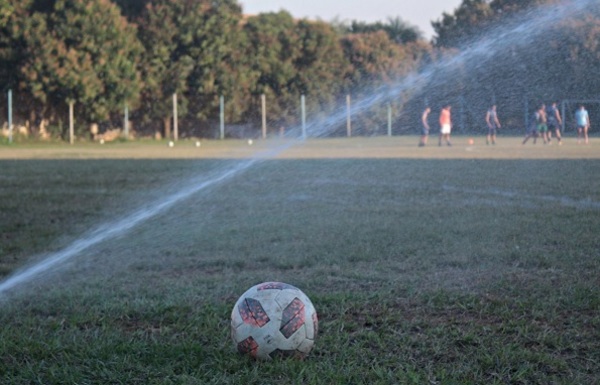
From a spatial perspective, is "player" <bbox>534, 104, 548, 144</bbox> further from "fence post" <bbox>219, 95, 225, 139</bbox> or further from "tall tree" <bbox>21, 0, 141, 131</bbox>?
"tall tree" <bbox>21, 0, 141, 131</bbox>

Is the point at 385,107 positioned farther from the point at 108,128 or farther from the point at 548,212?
the point at 548,212

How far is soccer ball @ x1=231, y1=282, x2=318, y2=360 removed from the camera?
389 cm

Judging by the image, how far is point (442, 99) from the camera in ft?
116

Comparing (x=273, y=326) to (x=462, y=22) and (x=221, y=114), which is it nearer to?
(x=462, y=22)

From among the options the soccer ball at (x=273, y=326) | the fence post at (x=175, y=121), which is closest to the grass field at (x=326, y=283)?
the soccer ball at (x=273, y=326)

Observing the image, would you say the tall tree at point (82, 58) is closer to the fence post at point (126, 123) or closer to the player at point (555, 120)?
the fence post at point (126, 123)

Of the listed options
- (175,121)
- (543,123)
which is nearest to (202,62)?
(175,121)

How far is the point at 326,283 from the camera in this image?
225 inches

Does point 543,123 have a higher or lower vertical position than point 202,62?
lower

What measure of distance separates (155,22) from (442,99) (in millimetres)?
13998

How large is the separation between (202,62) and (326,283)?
36.3 metres

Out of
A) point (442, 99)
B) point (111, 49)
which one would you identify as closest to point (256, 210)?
point (442, 99)

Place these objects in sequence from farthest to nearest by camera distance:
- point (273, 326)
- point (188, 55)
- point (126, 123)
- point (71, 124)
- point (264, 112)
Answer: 1. point (264, 112)
2. point (188, 55)
3. point (126, 123)
4. point (71, 124)
5. point (273, 326)

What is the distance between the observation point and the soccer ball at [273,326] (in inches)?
153
